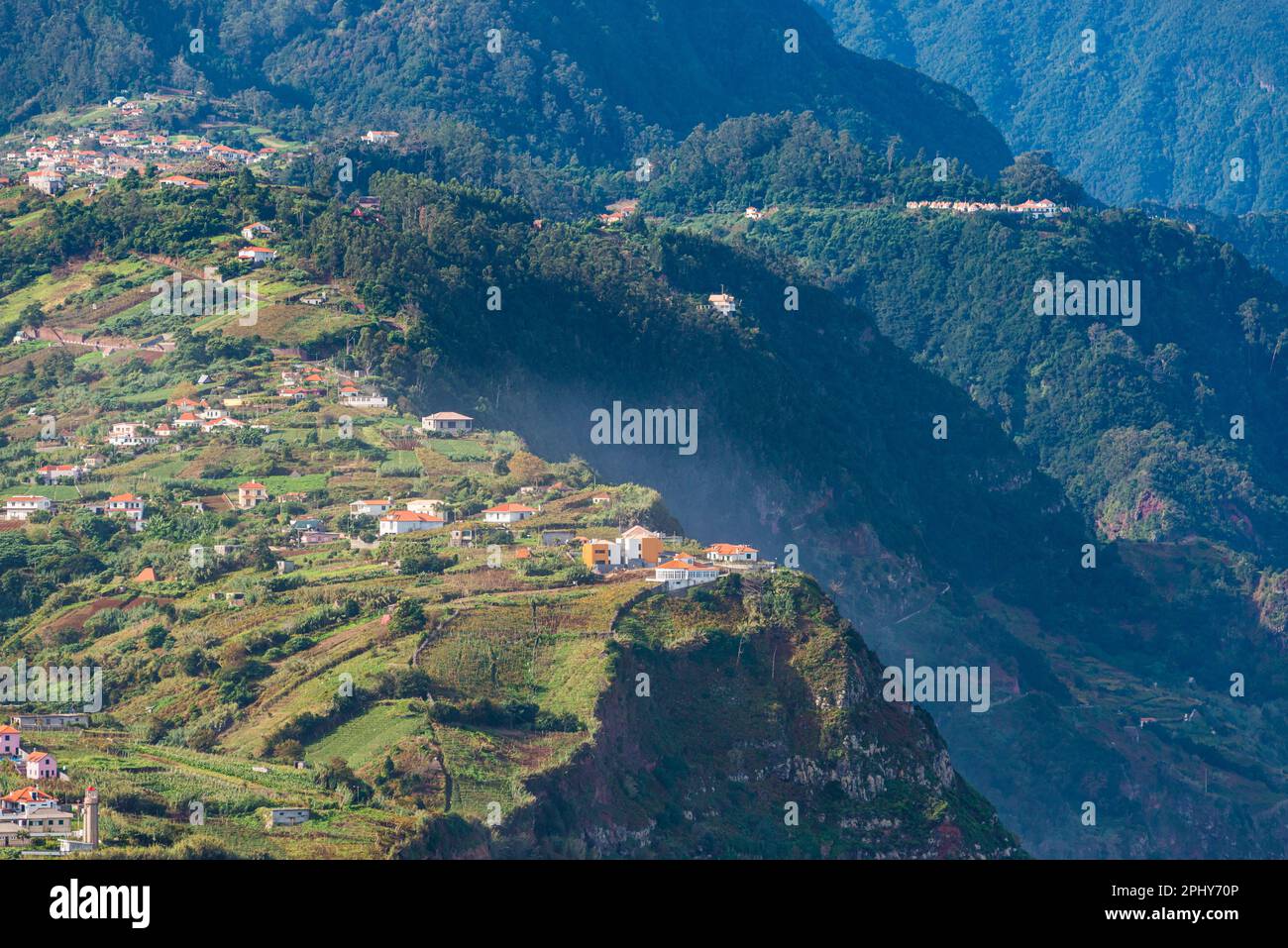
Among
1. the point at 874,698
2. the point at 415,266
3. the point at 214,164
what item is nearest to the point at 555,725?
the point at 874,698

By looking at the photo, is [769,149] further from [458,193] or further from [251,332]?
[251,332]

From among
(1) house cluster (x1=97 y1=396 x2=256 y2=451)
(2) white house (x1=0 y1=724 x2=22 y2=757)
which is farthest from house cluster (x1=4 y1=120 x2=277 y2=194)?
(2) white house (x1=0 y1=724 x2=22 y2=757)

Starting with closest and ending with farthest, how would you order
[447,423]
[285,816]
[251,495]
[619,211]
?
1. [285,816]
2. [251,495]
3. [447,423]
4. [619,211]

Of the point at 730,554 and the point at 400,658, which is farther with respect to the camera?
the point at 730,554

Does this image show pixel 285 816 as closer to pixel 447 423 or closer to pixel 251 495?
pixel 251 495

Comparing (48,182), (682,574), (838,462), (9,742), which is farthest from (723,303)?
(9,742)

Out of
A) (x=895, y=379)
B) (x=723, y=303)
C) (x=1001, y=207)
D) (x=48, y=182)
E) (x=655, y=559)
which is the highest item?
(x=1001, y=207)

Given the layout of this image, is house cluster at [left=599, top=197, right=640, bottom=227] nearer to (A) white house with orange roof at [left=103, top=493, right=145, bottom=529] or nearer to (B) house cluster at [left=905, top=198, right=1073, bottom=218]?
(B) house cluster at [left=905, top=198, right=1073, bottom=218]

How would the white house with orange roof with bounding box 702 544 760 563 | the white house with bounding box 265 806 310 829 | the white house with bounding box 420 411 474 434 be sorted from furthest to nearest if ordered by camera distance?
the white house with bounding box 420 411 474 434 < the white house with orange roof with bounding box 702 544 760 563 < the white house with bounding box 265 806 310 829
